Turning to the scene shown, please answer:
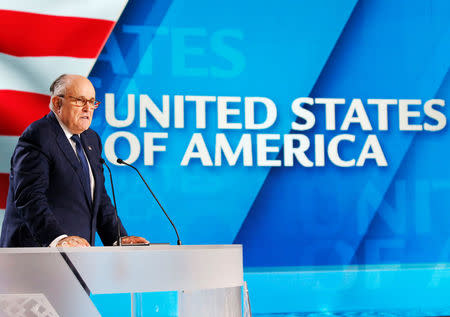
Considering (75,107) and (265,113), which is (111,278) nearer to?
(75,107)

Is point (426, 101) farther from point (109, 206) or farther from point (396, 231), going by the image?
point (109, 206)

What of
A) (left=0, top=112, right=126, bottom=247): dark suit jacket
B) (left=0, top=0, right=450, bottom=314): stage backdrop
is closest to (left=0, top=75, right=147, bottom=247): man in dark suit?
(left=0, top=112, right=126, bottom=247): dark suit jacket

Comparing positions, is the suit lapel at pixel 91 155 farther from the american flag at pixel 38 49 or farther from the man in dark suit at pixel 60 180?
the american flag at pixel 38 49

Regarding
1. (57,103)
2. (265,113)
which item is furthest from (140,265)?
(265,113)

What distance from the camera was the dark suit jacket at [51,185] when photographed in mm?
2268

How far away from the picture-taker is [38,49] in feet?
12.6

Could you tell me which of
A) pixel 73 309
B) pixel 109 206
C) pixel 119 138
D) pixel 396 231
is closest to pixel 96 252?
pixel 73 309

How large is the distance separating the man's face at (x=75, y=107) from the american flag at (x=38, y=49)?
1.43 m

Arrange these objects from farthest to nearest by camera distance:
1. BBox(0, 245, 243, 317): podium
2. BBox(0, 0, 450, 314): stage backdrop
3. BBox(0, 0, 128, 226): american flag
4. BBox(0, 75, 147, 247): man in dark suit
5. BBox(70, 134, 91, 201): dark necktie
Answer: BBox(0, 0, 450, 314): stage backdrop
BBox(0, 0, 128, 226): american flag
BBox(70, 134, 91, 201): dark necktie
BBox(0, 75, 147, 247): man in dark suit
BBox(0, 245, 243, 317): podium

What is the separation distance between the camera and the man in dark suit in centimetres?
219

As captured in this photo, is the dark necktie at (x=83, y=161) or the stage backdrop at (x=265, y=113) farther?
the stage backdrop at (x=265, y=113)

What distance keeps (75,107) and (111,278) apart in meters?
1.27

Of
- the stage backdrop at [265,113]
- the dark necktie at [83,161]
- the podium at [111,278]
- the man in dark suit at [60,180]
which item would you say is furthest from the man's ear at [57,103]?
the stage backdrop at [265,113]

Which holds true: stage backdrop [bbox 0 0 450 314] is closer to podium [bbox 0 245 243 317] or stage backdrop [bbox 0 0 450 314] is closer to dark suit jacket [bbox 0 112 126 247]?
dark suit jacket [bbox 0 112 126 247]
